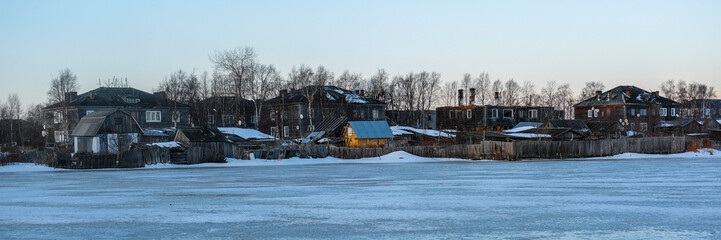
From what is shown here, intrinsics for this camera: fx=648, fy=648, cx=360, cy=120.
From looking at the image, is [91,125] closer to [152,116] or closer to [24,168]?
[24,168]

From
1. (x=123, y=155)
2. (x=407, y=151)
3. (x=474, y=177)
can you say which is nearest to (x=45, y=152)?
(x=123, y=155)

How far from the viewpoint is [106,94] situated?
75375 millimetres

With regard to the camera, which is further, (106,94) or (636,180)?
(106,94)

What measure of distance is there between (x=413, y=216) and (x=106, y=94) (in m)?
65.6

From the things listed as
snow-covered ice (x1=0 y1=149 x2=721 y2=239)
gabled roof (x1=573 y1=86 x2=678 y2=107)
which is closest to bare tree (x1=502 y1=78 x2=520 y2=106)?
gabled roof (x1=573 y1=86 x2=678 y2=107)

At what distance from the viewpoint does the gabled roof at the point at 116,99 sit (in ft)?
237

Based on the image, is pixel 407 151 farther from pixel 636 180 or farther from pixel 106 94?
pixel 106 94

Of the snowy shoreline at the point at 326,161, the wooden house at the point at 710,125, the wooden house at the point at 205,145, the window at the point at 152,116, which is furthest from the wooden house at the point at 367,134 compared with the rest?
the wooden house at the point at 710,125

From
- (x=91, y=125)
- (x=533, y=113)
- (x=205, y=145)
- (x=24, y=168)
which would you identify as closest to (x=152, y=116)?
(x=91, y=125)

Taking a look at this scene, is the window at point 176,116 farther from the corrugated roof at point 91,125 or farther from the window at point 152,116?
the corrugated roof at point 91,125

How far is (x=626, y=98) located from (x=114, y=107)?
240 ft

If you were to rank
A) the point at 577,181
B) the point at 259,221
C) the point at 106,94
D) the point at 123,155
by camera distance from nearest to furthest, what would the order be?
1. the point at 259,221
2. the point at 577,181
3. the point at 123,155
4. the point at 106,94

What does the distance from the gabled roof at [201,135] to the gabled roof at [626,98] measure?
67.7 meters

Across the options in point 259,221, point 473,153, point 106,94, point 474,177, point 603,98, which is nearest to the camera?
point 259,221
